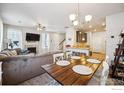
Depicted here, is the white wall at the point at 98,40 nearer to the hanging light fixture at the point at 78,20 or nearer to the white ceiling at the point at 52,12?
the white ceiling at the point at 52,12

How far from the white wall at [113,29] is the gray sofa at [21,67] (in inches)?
42.8

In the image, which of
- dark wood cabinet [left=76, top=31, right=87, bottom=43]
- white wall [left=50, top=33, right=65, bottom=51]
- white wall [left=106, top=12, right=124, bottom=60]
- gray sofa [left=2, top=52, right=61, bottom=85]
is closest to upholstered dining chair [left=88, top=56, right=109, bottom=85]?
white wall [left=106, top=12, right=124, bottom=60]

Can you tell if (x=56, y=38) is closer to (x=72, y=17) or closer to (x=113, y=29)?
(x=72, y=17)

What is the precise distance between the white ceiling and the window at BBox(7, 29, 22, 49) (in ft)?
0.42

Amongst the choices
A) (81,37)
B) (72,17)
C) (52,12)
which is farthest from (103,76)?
(52,12)

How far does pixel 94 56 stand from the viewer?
5.86 feet

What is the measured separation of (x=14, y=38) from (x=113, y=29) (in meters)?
1.49

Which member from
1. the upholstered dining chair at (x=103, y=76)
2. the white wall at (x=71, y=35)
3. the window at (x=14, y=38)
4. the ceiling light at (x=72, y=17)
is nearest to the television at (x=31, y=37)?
the window at (x=14, y=38)

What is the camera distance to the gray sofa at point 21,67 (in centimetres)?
127

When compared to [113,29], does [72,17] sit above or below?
above

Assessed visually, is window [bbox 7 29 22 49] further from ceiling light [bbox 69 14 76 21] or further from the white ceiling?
ceiling light [bbox 69 14 76 21]

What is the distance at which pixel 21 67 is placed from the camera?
4.93 ft

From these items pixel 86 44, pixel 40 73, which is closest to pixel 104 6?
→ pixel 86 44
